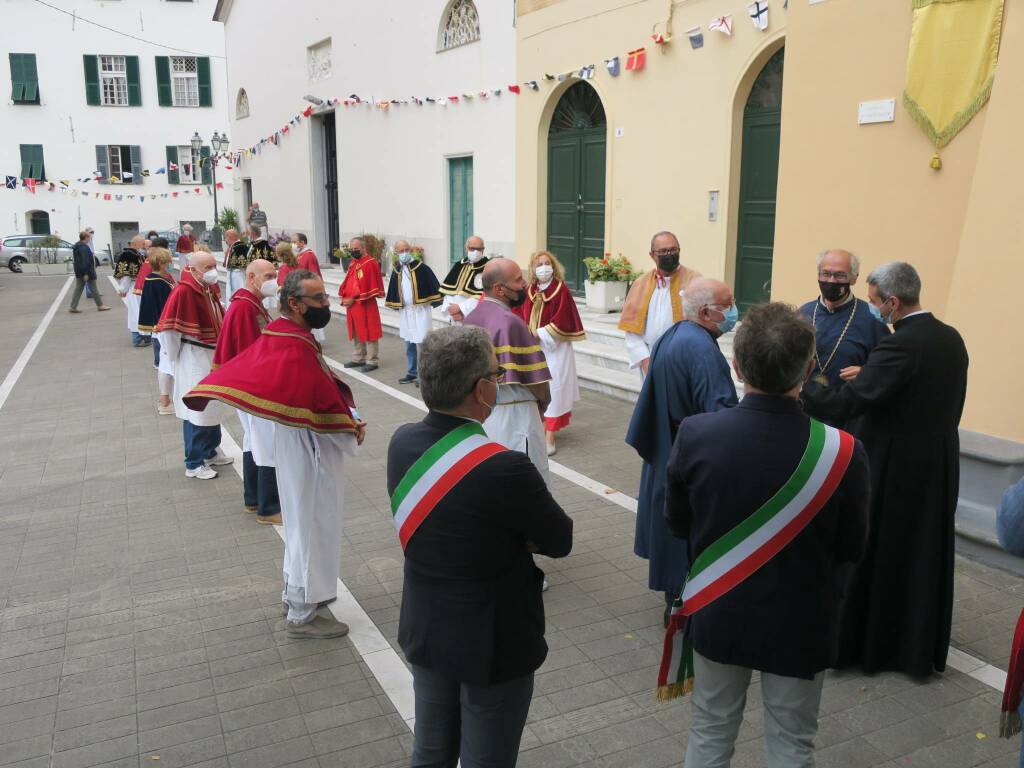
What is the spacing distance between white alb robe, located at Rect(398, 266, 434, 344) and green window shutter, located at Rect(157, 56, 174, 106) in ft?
100

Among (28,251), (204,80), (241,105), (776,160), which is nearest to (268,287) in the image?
(776,160)

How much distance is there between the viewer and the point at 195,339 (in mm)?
7133

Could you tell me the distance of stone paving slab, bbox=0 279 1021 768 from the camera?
11.9ft

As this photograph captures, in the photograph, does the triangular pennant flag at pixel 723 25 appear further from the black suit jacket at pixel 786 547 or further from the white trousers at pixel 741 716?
the white trousers at pixel 741 716

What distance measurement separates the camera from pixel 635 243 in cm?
1281

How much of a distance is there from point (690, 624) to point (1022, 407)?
3.70 meters

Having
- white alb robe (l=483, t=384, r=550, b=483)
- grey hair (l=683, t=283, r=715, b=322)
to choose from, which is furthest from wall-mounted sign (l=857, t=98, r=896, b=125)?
white alb robe (l=483, t=384, r=550, b=483)

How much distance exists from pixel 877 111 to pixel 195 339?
19.1ft

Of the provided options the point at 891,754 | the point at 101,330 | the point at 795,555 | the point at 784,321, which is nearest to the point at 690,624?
the point at 795,555

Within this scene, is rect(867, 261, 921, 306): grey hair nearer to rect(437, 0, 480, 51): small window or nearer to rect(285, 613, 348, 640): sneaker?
rect(285, 613, 348, 640): sneaker

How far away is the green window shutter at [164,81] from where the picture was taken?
121ft

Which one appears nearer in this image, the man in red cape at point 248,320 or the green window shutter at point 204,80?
the man in red cape at point 248,320

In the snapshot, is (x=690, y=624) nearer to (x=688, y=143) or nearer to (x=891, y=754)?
(x=891, y=754)

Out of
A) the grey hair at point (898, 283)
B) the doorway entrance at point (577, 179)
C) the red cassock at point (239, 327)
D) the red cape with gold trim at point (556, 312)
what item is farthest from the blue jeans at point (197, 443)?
the doorway entrance at point (577, 179)
